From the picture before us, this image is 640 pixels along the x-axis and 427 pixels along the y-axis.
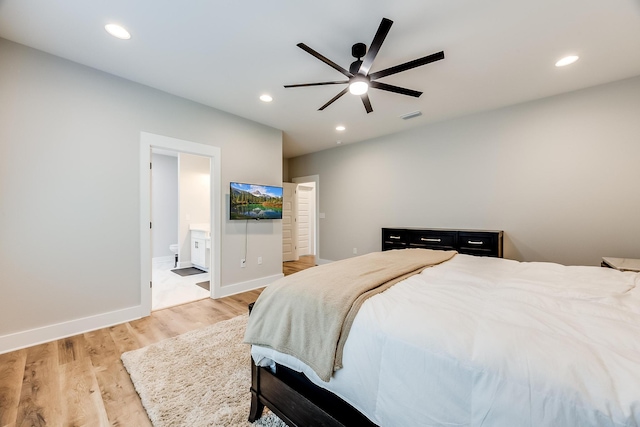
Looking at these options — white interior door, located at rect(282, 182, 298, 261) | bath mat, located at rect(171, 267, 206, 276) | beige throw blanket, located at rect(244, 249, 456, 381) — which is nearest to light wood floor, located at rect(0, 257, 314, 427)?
beige throw blanket, located at rect(244, 249, 456, 381)

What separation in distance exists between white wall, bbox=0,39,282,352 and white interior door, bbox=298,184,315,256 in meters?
4.34

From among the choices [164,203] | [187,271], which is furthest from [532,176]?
[164,203]

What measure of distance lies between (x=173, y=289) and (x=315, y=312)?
11.7ft

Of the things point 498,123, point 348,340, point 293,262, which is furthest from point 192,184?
point 498,123

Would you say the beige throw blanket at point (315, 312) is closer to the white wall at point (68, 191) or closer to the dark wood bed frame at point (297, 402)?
the dark wood bed frame at point (297, 402)

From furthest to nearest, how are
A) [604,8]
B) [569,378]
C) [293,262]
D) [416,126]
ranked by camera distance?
[293,262] < [416,126] < [604,8] < [569,378]

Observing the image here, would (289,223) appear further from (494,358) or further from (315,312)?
(494,358)

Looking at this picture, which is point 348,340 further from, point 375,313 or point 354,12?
point 354,12

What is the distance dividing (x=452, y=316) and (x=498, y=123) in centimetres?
367

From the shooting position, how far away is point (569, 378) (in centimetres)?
67

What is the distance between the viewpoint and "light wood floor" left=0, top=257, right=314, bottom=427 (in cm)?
145

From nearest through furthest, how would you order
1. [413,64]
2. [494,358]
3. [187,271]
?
[494,358] < [413,64] < [187,271]

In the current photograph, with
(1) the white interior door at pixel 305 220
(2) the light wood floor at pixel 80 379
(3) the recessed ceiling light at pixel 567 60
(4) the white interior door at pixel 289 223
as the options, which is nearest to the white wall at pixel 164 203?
(4) the white interior door at pixel 289 223

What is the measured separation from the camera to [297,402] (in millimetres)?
1222
